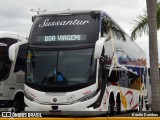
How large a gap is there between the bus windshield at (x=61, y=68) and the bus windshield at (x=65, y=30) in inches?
15.6

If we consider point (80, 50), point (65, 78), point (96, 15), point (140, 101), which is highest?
point (96, 15)

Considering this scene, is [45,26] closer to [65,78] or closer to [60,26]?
[60,26]

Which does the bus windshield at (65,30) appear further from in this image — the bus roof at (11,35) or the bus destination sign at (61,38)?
the bus roof at (11,35)

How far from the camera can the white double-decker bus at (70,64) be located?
45.5 ft

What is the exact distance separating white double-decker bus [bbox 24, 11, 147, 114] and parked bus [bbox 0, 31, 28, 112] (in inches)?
45.7

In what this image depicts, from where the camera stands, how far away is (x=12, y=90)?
16.5 meters

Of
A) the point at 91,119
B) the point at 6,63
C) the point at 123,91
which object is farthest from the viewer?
the point at 123,91

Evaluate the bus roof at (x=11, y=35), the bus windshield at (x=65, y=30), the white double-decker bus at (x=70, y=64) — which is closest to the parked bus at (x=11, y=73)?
the bus roof at (x=11, y=35)

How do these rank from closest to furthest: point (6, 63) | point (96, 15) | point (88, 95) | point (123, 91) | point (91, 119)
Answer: point (91, 119) → point (88, 95) → point (96, 15) → point (6, 63) → point (123, 91)

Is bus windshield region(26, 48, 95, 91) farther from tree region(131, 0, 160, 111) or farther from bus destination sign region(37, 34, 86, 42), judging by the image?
tree region(131, 0, 160, 111)

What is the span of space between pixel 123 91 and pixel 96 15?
463 centimetres

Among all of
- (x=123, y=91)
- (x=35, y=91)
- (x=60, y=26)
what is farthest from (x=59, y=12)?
(x=123, y=91)

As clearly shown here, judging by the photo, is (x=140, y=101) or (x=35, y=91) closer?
(x=35, y=91)

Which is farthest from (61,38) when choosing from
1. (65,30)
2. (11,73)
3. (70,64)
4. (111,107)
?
(111,107)
